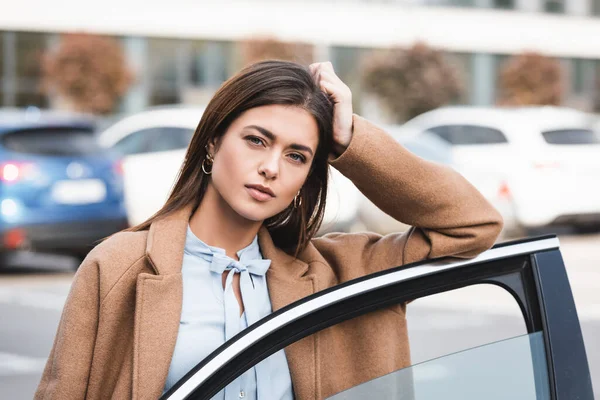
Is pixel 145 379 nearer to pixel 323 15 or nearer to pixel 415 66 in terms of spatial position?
pixel 415 66

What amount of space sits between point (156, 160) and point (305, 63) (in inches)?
332

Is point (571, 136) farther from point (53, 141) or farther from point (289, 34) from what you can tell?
point (289, 34)

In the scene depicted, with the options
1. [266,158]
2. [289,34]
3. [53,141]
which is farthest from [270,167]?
[289,34]

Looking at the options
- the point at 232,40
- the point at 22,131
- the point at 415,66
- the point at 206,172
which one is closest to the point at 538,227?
the point at 22,131

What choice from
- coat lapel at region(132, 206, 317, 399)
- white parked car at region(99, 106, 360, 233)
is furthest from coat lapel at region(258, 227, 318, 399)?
white parked car at region(99, 106, 360, 233)

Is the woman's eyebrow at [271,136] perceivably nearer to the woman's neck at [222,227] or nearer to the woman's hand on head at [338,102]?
the woman's hand on head at [338,102]

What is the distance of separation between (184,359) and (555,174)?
10.6 meters

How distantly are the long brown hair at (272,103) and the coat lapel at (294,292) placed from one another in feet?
0.18

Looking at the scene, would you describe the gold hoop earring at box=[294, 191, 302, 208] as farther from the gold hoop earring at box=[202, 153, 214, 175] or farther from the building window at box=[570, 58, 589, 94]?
the building window at box=[570, 58, 589, 94]

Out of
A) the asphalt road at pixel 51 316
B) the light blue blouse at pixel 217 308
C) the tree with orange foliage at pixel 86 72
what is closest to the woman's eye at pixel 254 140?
the light blue blouse at pixel 217 308

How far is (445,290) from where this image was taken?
5.78 feet

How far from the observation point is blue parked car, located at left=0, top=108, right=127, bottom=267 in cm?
900

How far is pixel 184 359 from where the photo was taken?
188 cm

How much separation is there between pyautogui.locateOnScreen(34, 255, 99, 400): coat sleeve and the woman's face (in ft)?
1.05
